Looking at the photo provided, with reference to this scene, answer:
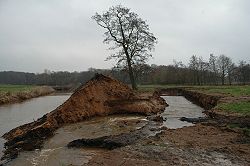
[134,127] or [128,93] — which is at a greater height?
[128,93]

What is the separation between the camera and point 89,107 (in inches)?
844

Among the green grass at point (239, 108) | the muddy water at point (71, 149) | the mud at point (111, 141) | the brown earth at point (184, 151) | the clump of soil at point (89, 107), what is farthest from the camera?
the green grass at point (239, 108)

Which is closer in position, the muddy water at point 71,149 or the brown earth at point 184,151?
the brown earth at point 184,151

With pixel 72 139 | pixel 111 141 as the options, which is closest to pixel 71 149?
pixel 111 141

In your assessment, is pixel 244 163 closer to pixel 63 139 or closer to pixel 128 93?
pixel 63 139

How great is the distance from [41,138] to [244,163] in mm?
9203

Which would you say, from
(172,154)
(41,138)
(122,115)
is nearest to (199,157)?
(172,154)

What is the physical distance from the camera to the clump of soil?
15.6 meters

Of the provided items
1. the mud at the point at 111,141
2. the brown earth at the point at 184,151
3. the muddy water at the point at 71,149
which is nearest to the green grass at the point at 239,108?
the brown earth at the point at 184,151

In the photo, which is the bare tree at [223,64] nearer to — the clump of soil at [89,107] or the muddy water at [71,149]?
the clump of soil at [89,107]

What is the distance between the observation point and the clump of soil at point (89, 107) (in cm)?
1559

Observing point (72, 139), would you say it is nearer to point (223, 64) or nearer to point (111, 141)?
point (111, 141)

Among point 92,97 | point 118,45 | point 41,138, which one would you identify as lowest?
point 41,138

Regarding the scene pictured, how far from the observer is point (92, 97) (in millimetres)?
21766
